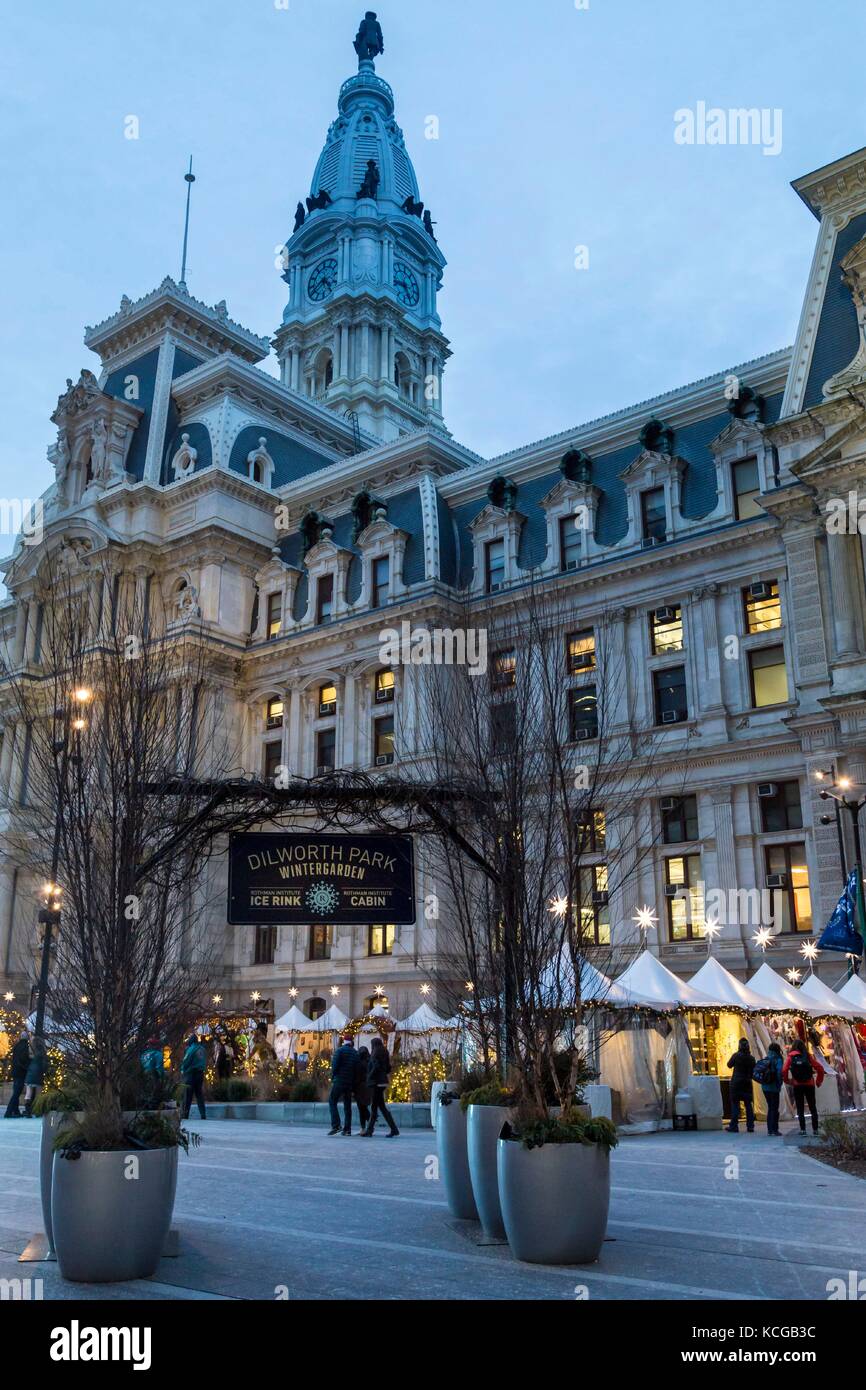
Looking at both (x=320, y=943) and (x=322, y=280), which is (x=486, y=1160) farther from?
(x=322, y=280)

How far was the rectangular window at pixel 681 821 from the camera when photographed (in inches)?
1586

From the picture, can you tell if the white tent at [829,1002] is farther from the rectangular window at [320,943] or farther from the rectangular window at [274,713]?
the rectangular window at [274,713]

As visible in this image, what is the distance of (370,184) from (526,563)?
179ft

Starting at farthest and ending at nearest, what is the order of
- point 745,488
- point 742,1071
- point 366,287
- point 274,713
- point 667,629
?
1. point 366,287
2. point 274,713
3. point 667,629
4. point 745,488
5. point 742,1071

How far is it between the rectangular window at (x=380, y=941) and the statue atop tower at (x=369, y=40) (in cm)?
8507

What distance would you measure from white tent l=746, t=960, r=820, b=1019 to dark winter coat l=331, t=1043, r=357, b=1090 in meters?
10.3

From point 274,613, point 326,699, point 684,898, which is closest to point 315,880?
point 684,898

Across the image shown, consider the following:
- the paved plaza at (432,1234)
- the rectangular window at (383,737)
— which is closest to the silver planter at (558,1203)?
the paved plaza at (432,1234)

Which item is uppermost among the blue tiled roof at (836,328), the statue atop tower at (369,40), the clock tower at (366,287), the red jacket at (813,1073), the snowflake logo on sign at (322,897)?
the statue atop tower at (369,40)

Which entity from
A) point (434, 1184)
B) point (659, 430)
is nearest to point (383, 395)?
point (659, 430)

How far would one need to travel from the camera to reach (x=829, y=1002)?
29141 mm

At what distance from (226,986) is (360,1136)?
87.0 feet

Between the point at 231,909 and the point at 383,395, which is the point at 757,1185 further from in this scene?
the point at 383,395
